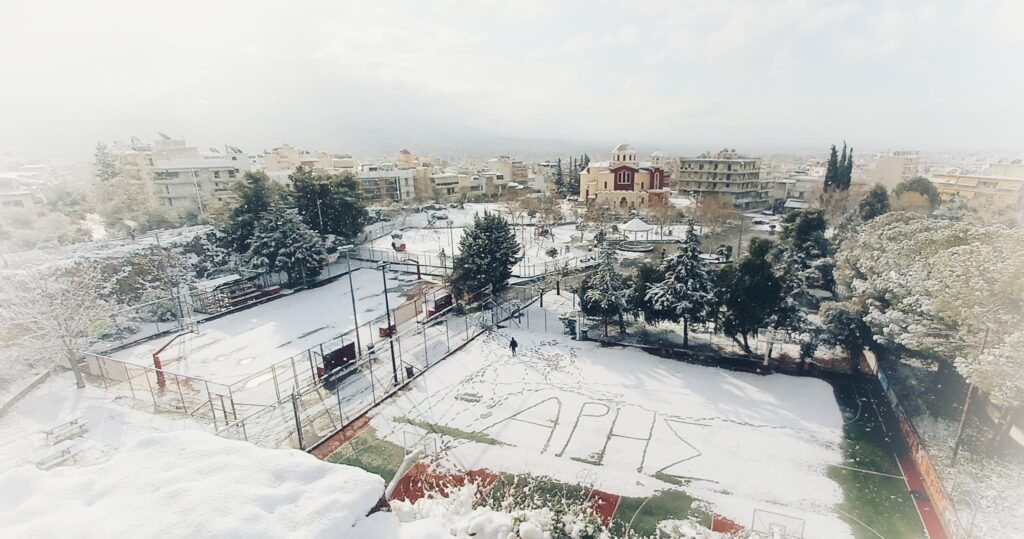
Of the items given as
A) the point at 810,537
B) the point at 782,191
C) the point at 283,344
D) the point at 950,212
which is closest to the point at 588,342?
the point at 810,537

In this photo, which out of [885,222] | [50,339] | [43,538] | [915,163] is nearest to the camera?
[43,538]

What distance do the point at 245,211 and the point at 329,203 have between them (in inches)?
184

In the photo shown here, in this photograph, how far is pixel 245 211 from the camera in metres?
25.5

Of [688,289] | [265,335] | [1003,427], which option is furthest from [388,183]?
[1003,427]

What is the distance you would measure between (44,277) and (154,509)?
1795 cm

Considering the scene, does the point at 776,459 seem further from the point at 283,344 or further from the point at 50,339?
the point at 50,339

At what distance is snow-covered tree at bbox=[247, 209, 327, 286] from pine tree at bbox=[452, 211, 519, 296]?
9282 millimetres

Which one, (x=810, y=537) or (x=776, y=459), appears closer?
(x=810, y=537)

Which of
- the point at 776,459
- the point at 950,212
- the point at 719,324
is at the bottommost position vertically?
the point at 776,459

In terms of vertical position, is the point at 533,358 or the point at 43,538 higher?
the point at 43,538

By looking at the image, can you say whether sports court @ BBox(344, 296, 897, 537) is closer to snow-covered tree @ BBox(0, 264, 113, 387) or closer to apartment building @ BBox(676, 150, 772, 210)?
snow-covered tree @ BBox(0, 264, 113, 387)

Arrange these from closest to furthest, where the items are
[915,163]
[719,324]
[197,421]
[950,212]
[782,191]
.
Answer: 1. [197,421]
2. [719,324]
3. [950,212]
4. [782,191]
5. [915,163]

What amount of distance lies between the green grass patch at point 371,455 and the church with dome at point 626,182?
3668cm

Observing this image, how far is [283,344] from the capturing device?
57.0 ft
